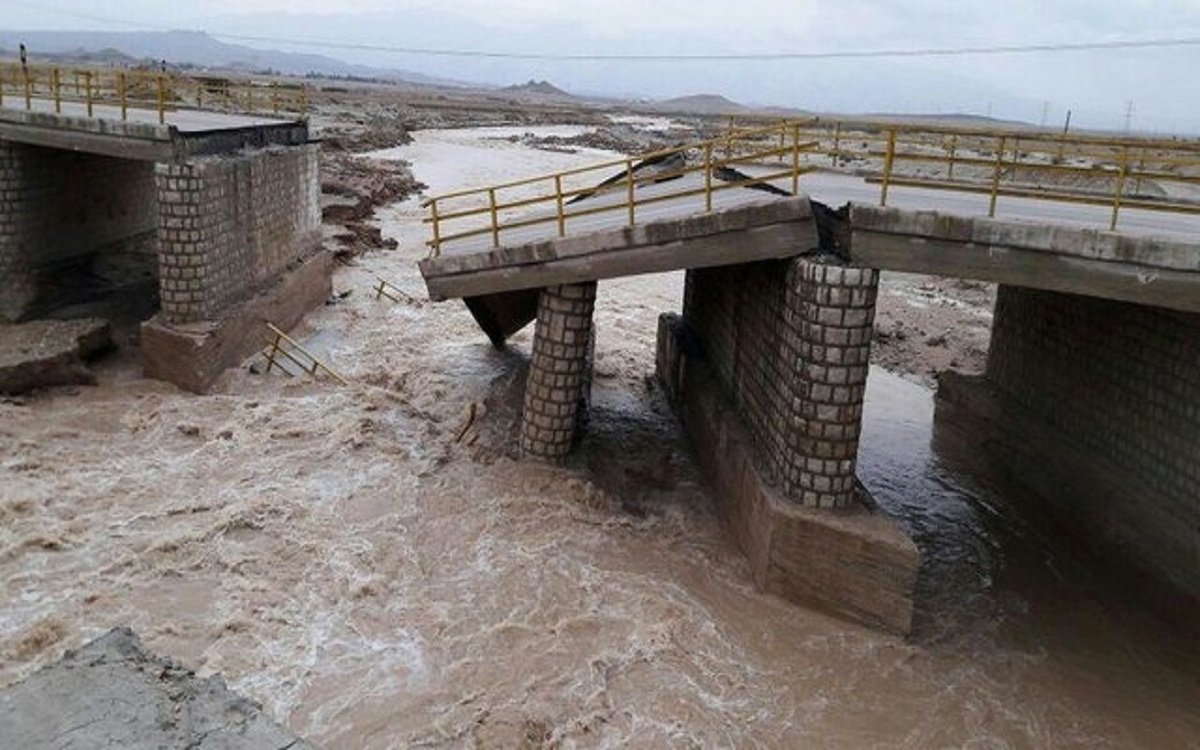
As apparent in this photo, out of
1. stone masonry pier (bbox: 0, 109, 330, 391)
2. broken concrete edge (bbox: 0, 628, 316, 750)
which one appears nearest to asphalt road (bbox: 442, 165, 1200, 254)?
stone masonry pier (bbox: 0, 109, 330, 391)

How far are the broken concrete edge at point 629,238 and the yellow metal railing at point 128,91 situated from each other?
6.03 m

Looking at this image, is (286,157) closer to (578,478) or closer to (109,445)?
(109,445)

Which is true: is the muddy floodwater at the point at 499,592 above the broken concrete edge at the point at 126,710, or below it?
below

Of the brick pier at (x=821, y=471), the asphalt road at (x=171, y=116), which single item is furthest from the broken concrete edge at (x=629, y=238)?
the asphalt road at (x=171, y=116)

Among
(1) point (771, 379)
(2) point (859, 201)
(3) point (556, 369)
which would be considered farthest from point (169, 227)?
(2) point (859, 201)

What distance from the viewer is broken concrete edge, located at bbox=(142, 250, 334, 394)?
1485 cm

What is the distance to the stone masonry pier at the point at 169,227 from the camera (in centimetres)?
1482

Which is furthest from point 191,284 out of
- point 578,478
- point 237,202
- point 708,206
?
point 708,206

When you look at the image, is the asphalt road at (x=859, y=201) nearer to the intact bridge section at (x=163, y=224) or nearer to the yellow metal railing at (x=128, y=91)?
the intact bridge section at (x=163, y=224)

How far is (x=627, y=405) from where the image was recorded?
1700 cm

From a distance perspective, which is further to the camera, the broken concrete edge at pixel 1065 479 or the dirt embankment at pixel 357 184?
the dirt embankment at pixel 357 184

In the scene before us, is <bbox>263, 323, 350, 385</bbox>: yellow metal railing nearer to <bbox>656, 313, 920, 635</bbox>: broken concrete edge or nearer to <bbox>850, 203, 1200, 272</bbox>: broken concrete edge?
<bbox>656, 313, 920, 635</bbox>: broken concrete edge

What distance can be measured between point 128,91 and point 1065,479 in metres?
18.7

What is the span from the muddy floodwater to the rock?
353mm
